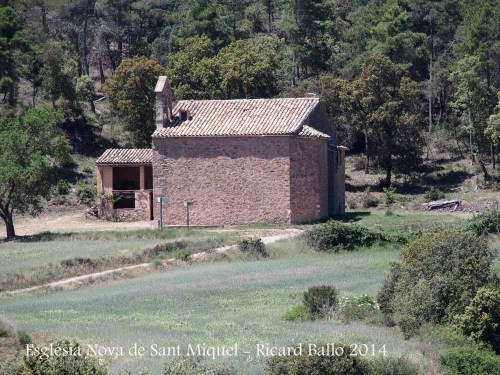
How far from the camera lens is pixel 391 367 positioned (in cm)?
1720

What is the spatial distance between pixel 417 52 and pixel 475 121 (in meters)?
10.7

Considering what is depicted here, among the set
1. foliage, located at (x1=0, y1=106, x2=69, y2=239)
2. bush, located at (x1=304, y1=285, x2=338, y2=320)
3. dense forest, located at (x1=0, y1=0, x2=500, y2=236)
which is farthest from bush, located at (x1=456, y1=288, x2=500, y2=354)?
dense forest, located at (x1=0, y1=0, x2=500, y2=236)

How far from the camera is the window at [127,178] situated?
2419 inches

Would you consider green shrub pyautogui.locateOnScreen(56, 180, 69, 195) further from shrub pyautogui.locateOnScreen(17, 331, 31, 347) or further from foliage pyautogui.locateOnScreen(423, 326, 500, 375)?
foliage pyautogui.locateOnScreen(423, 326, 500, 375)

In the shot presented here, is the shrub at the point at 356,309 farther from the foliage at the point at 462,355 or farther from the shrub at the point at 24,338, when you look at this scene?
the shrub at the point at 24,338

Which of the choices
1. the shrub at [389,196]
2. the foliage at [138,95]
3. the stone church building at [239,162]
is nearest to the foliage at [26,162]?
the stone church building at [239,162]

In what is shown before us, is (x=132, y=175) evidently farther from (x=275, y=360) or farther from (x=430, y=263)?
(x=275, y=360)

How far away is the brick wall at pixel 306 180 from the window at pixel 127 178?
42.8 feet

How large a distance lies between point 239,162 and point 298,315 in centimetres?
2730

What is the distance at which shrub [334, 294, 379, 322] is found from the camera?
2473cm

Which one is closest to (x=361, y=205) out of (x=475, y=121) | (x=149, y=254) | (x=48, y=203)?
(x=475, y=121)

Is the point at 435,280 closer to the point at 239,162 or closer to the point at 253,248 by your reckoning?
the point at 253,248

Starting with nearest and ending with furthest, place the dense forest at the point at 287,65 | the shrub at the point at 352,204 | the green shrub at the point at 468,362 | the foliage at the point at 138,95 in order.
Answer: the green shrub at the point at 468,362 < the shrub at the point at 352,204 < the dense forest at the point at 287,65 < the foliage at the point at 138,95

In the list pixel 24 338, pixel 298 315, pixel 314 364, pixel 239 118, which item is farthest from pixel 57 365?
pixel 239 118
